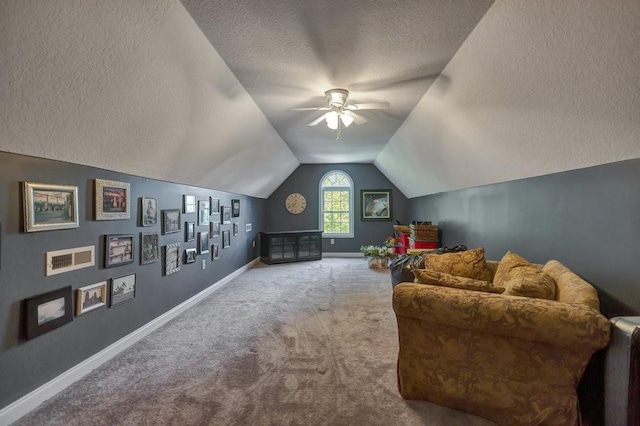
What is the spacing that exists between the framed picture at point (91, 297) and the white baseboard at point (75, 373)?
1.25 ft

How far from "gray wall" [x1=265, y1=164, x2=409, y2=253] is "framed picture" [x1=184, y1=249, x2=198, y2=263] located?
155 inches

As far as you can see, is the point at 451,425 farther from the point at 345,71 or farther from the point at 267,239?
the point at 267,239

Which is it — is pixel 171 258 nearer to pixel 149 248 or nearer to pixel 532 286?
pixel 149 248

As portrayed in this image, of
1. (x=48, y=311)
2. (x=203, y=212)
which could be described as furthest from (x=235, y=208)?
(x=48, y=311)

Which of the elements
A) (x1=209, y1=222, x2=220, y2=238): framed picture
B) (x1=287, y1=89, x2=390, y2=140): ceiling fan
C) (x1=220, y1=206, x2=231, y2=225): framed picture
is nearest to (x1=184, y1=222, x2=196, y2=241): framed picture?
(x1=209, y1=222, x2=220, y2=238): framed picture

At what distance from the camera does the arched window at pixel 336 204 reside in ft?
27.0

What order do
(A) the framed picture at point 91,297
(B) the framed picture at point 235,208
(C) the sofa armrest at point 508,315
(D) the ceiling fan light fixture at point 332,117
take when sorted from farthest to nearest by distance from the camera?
(B) the framed picture at point 235,208
(D) the ceiling fan light fixture at point 332,117
(A) the framed picture at point 91,297
(C) the sofa armrest at point 508,315

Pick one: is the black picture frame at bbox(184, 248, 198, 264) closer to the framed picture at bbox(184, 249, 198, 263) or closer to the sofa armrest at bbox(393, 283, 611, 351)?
the framed picture at bbox(184, 249, 198, 263)

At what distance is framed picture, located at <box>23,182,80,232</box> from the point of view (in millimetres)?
1974

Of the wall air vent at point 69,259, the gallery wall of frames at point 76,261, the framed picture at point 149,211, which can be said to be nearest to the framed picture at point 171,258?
the gallery wall of frames at point 76,261

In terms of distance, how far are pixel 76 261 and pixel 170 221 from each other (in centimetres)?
130

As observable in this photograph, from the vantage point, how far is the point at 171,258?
3.63 m

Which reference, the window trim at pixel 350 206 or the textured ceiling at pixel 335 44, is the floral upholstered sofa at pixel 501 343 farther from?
the window trim at pixel 350 206

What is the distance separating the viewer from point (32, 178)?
201 centimetres
